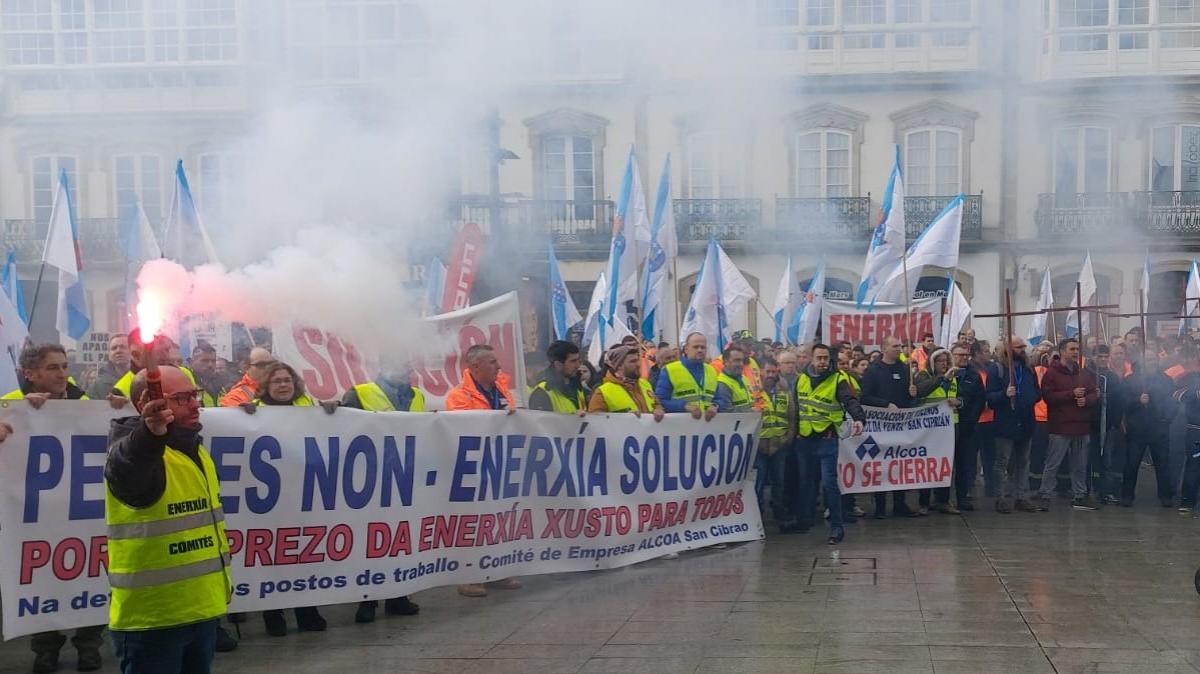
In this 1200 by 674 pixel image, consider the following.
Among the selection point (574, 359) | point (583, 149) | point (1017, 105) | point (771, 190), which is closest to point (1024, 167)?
point (1017, 105)

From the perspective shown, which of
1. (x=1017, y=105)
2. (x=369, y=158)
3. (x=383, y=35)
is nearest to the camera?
(x=383, y=35)

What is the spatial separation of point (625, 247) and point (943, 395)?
12.7 feet

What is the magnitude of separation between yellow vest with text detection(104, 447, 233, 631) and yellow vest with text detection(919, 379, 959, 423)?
369 inches

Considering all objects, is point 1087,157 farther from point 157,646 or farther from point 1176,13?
point 157,646

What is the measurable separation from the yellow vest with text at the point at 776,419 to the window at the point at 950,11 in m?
12.1

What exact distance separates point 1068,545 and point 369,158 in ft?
24.7

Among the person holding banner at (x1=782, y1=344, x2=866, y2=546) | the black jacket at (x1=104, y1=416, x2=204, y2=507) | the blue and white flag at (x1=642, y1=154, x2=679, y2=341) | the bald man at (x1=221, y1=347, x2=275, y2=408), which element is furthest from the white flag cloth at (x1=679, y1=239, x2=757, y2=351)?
the black jacket at (x1=104, y1=416, x2=204, y2=507)

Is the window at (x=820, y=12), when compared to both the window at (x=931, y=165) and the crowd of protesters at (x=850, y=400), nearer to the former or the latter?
the window at (x=931, y=165)

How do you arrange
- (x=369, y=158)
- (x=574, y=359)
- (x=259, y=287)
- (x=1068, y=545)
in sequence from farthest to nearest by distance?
A: (x=369, y=158) < (x=1068, y=545) < (x=574, y=359) < (x=259, y=287)

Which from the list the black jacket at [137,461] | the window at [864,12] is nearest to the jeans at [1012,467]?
the black jacket at [137,461]

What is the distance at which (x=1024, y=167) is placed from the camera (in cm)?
2925

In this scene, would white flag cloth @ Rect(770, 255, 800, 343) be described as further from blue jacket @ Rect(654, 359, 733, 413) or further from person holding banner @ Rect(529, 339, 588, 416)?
person holding banner @ Rect(529, 339, 588, 416)

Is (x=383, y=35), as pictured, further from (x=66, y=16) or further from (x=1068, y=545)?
(x=1068, y=545)

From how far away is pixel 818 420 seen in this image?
458 inches
